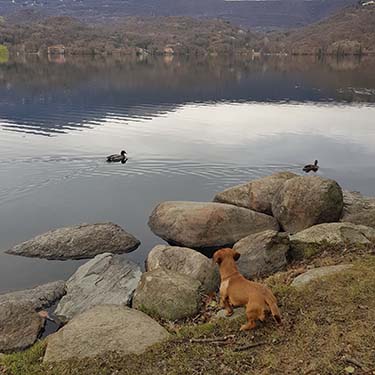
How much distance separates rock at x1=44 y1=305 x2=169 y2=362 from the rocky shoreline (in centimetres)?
2

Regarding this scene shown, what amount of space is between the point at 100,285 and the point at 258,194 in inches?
378

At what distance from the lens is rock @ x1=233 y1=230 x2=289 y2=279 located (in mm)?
15303

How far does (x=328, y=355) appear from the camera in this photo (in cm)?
861

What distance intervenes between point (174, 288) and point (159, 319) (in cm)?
93

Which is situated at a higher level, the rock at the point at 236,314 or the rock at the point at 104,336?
the rock at the point at 236,314

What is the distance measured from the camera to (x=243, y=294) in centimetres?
1031

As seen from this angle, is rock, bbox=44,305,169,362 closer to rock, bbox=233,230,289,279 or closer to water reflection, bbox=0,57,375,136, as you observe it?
rock, bbox=233,230,289,279

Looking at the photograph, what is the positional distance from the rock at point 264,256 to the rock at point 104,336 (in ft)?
17.8

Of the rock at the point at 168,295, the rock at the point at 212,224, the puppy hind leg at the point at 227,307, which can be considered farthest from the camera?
the rock at the point at 212,224

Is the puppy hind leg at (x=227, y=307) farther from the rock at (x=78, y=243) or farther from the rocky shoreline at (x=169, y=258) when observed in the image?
the rock at (x=78, y=243)

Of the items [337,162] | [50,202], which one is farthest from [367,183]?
[50,202]

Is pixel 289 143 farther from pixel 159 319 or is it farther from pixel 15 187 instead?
pixel 159 319

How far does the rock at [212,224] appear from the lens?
20.7m

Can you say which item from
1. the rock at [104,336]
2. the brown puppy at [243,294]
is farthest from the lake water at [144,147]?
the brown puppy at [243,294]
